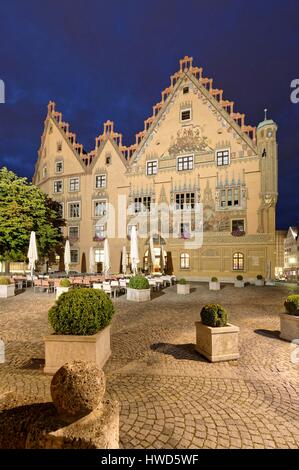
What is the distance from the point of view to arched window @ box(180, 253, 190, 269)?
85.0 feet

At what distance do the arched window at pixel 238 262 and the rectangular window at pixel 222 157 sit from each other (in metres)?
8.85

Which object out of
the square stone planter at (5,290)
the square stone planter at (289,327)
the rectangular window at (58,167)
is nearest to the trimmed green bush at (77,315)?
the square stone planter at (289,327)

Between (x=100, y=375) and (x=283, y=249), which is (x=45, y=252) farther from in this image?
(x=283, y=249)

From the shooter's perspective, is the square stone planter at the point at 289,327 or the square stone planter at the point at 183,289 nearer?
the square stone planter at the point at 289,327

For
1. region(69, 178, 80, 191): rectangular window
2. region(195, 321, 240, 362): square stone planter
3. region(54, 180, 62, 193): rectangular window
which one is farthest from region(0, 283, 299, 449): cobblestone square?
region(54, 180, 62, 193): rectangular window

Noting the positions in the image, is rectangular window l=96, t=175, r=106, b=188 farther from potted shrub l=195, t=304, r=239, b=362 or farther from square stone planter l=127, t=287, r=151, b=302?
potted shrub l=195, t=304, r=239, b=362

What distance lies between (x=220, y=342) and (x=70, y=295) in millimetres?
3487

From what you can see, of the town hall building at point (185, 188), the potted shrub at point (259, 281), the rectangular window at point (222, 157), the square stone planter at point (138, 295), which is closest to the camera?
the square stone planter at point (138, 295)

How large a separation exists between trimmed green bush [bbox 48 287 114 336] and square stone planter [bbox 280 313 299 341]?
5235 mm

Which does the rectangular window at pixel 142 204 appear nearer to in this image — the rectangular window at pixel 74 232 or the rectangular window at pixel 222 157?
the rectangular window at pixel 74 232

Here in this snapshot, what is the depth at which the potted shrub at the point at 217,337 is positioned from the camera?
580cm

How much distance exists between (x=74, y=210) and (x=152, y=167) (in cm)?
1081
